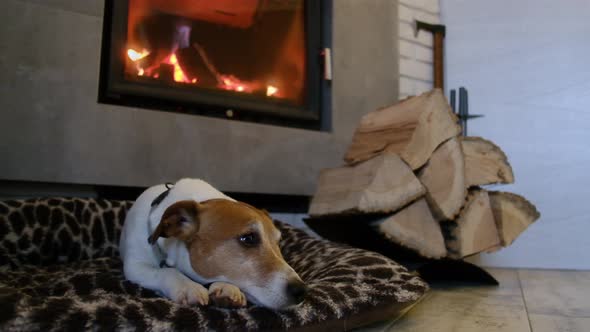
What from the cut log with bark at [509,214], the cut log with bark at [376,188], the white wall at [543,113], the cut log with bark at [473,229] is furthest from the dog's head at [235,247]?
the white wall at [543,113]

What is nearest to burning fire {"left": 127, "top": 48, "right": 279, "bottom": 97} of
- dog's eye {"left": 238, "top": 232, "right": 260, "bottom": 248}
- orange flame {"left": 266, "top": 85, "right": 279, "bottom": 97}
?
orange flame {"left": 266, "top": 85, "right": 279, "bottom": 97}

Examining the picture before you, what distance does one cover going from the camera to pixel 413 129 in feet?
6.26

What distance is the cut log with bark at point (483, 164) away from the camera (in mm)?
2062

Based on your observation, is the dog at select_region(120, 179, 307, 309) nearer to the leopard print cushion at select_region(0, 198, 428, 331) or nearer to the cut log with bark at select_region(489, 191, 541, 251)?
the leopard print cushion at select_region(0, 198, 428, 331)

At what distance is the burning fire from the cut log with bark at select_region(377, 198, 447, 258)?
0.99 m

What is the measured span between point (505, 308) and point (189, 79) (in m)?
1.63

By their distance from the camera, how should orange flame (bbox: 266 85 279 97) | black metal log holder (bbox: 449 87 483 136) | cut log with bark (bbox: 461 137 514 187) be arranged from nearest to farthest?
cut log with bark (bbox: 461 137 514 187) → orange flame (bbox: 266 85 279 97) → black metal log holder (bbox: 449 87 483 136)

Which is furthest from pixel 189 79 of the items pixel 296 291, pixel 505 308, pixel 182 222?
pixel 505 308

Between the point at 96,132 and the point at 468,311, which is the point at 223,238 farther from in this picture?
the point at 96,132

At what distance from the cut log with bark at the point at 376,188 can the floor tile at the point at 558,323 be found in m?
0.58

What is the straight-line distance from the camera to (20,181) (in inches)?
76.7

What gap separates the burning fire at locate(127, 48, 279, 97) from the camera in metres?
2.18

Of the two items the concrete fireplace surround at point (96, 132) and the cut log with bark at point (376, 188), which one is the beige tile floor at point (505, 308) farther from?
the concrete fireplace surround at point (96, 132)

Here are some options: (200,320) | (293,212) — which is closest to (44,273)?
(200,320)
